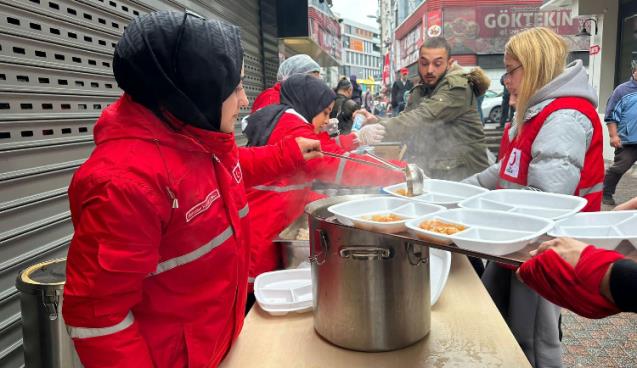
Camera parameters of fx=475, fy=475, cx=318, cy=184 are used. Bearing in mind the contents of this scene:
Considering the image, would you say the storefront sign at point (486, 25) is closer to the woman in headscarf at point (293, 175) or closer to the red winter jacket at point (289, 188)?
the woman in headscarf at point (293, 175)

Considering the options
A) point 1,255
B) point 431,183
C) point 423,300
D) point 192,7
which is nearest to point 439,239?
point 423,300

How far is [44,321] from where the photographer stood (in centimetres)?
196

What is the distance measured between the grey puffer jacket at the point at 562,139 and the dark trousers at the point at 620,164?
5.83 m

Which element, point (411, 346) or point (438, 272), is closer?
point (411, 346)

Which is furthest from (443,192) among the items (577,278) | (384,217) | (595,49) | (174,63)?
(595,49)

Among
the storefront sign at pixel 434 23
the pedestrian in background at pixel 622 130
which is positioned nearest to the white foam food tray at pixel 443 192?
the pedestrian in background at pixel 622 130

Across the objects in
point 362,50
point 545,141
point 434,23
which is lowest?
point 545,141

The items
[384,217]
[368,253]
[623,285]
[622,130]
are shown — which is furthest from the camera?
[622,130]

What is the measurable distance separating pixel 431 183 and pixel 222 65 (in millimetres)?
1298

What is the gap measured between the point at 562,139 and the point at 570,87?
29 centimetres

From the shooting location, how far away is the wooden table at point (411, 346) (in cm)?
167

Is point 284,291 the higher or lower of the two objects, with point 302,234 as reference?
lower

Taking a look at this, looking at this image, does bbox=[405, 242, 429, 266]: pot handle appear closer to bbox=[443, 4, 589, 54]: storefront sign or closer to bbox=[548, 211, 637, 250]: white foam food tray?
bbox=[548, 211, 637, 250]: white foam food tray

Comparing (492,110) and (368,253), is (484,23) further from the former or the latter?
(368,253)
